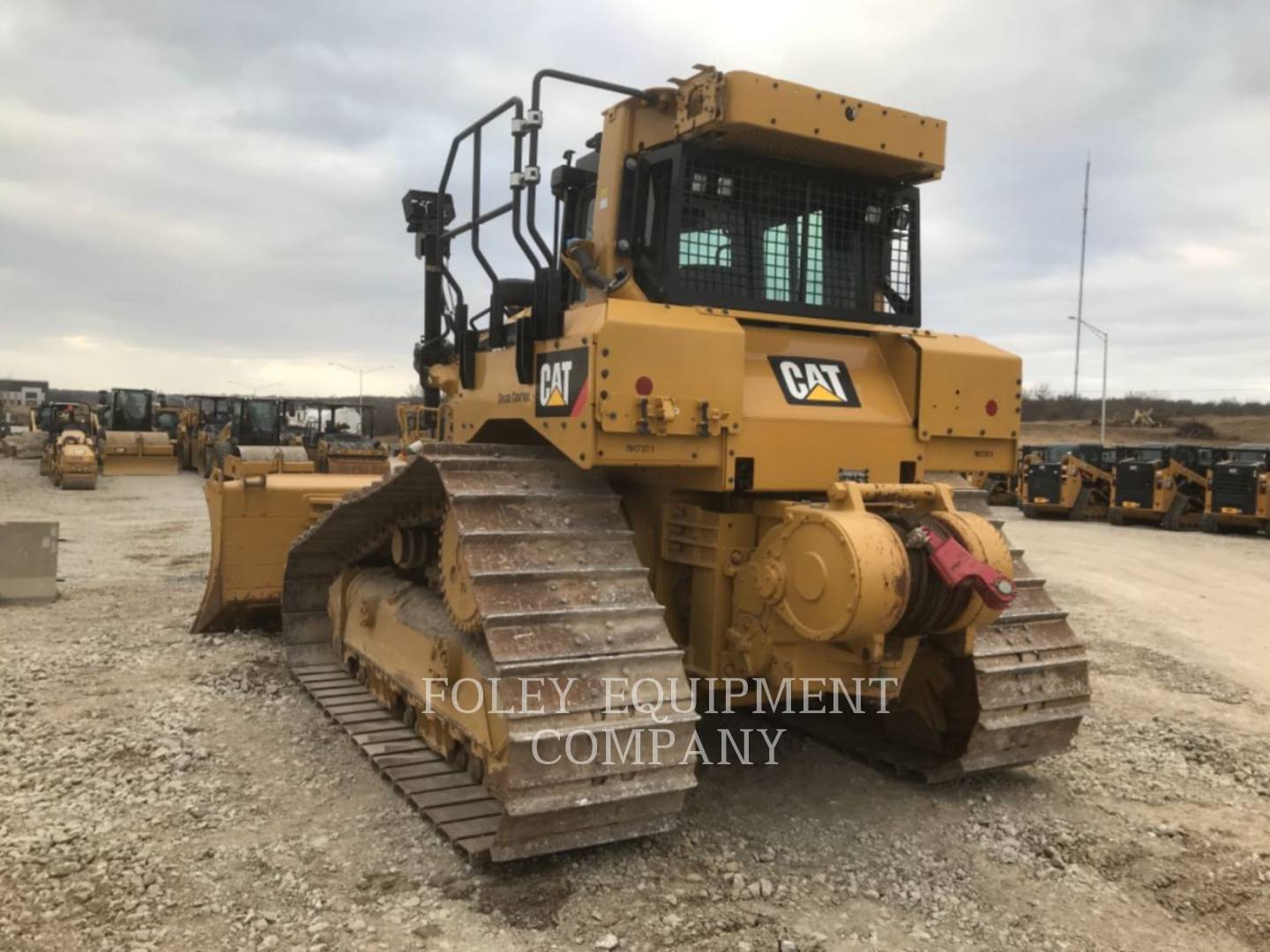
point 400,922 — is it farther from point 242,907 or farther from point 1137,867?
point 1137,867

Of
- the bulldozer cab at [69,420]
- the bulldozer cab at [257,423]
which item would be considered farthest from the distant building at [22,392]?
the bulldozer cab at [257,423]

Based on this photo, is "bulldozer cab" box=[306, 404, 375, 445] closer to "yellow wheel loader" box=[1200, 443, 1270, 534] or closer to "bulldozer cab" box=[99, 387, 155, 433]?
"bulldozer cab" box=[99, 387, 155, 433]

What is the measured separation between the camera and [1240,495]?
20234 millimetres

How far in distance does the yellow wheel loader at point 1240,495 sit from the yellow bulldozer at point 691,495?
1765 centimetres

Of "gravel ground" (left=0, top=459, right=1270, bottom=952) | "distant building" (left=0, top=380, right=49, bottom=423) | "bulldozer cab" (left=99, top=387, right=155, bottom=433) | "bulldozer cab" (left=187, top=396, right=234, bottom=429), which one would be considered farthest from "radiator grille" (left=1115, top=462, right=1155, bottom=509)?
"distant building" (left=0, top=380, right=49, bottom=423)

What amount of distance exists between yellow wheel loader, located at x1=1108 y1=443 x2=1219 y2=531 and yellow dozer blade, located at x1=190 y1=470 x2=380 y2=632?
18826 mm

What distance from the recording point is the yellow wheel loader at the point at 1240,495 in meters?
20.0

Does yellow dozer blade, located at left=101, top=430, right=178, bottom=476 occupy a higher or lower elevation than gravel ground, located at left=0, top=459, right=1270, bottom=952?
higher

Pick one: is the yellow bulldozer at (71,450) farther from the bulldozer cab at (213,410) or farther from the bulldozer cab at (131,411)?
the bulldozer cab at (213,410)

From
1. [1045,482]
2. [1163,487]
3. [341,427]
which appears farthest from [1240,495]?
[341,427]

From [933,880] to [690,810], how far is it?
42.8 inches

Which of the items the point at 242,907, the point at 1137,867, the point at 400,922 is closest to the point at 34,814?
the point at 242,907

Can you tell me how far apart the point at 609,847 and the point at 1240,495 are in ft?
65.9

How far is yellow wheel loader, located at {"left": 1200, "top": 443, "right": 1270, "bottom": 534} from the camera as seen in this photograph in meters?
20.0
